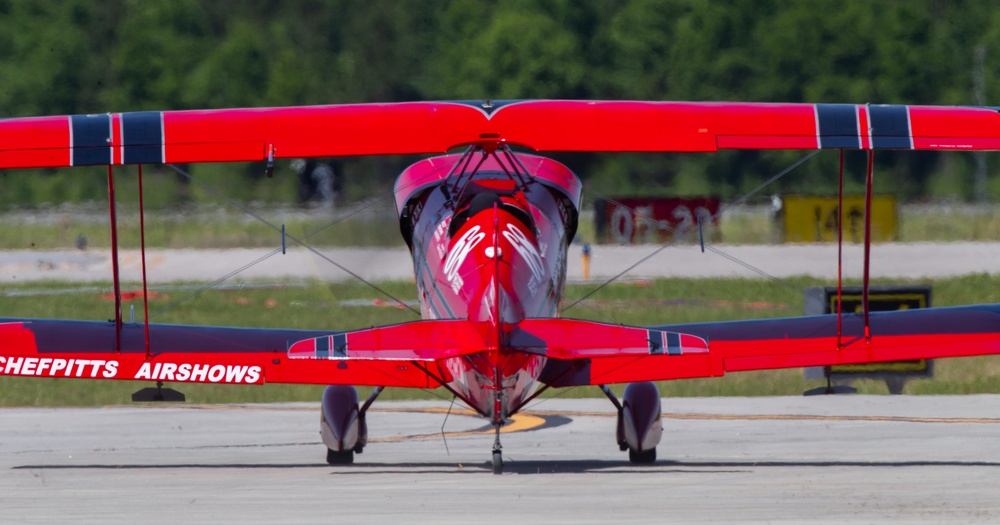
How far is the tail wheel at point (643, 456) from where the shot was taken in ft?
36.1

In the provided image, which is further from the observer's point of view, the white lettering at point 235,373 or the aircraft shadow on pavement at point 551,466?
the aircraft shadow on pavement at point 551,466

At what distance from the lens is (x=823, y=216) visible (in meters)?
22.8

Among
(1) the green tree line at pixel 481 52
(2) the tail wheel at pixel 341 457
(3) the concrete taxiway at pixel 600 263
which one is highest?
(1) the green tree line at pixel 481 52

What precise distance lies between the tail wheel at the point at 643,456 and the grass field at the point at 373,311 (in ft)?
→ 17.7

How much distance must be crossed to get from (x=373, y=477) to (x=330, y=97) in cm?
1787

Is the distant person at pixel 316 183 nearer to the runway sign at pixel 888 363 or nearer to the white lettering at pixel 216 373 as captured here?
the runway sign at pixel 888 363

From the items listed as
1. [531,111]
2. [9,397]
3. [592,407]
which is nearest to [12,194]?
[9,397]

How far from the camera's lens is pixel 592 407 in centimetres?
1509

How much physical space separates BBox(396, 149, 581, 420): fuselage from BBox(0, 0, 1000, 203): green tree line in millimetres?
16161

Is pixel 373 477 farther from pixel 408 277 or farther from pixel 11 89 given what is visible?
pixel 11 89

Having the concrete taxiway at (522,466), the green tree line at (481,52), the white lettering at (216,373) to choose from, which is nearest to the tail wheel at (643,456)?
the concrete taxiway at (522,466)

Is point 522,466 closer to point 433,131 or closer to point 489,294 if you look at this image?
point 489,294

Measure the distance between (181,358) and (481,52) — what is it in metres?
20.0

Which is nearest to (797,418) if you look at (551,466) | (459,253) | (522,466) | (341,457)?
(551,466)
